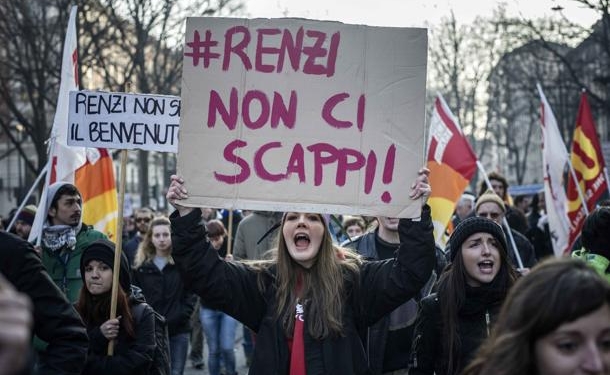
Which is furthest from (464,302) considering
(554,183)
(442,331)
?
(554,183)

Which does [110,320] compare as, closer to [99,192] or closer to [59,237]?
[59,237]

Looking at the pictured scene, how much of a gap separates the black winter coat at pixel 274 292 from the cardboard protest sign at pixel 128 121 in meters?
1.56

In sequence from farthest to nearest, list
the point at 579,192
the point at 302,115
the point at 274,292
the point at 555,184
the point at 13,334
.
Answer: the point at 555,184
the point at 579,192
the point at 302,115
the point at 274,292
the point at 13,334

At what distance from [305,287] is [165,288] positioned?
484 cm

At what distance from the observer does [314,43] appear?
4.74 metres

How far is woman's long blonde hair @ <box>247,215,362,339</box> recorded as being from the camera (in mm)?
4402

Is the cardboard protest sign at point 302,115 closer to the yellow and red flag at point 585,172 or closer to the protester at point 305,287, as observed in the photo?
the protester at point 305,287

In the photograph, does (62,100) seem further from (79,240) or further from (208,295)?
(208,295)

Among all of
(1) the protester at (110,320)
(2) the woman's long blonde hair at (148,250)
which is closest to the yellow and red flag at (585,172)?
(2) the woman's long blonde hair at (148,250)

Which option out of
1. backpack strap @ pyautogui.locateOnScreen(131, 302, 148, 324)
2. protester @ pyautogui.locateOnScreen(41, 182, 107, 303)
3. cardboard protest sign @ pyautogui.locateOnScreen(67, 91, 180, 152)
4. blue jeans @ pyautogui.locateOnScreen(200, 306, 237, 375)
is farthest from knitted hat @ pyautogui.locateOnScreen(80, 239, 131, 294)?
blue jeans @ pyautogui.locateOnScreen(200, 306, 237, 375)

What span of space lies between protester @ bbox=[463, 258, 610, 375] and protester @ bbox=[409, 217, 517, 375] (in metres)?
1.90

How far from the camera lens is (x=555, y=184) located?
11.4 meters

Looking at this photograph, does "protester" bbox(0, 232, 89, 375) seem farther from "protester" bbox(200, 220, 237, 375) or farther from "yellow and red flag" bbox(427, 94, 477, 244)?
"yellow and red flag" bbox(427, 94, 477, 244)

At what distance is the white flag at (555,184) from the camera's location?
11117 millimetres
